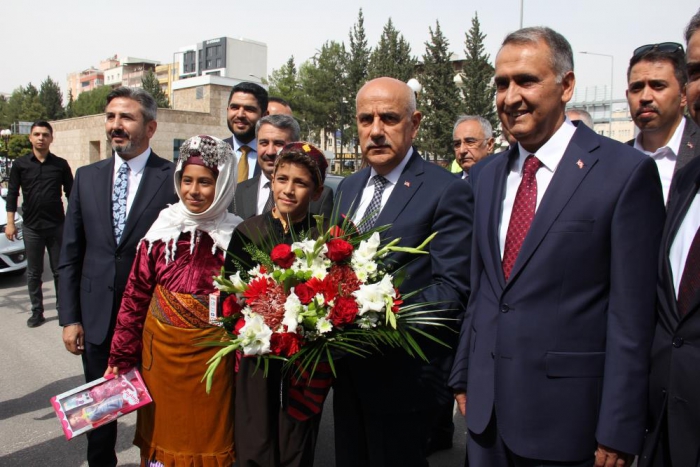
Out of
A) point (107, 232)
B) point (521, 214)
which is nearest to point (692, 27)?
point (521, 214)

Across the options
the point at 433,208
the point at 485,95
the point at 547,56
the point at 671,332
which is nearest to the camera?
the point at 671,332

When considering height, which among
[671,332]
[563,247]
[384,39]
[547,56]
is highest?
[384,39]

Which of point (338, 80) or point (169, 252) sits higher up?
point (338, 80)

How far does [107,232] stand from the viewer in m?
3.37

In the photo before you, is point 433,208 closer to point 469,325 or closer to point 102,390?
point 469,325

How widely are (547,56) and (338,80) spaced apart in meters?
47.0

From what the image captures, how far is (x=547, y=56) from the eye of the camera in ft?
7.08

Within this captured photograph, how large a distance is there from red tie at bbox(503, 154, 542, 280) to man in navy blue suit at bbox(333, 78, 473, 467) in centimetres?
38

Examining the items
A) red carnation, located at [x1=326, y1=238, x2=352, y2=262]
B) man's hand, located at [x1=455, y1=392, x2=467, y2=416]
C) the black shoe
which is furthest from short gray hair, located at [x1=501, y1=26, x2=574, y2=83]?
the black shoe

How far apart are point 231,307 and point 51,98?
292ft

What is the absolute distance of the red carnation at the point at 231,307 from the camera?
2457 mm

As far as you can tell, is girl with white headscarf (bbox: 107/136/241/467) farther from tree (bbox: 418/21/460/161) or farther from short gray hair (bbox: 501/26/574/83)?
tree (bbox: 418/21/460/161)

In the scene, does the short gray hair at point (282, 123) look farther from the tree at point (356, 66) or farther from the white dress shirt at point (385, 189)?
the tree at point (356, 66)

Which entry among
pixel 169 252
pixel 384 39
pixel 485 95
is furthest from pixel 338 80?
pixel 169 252
